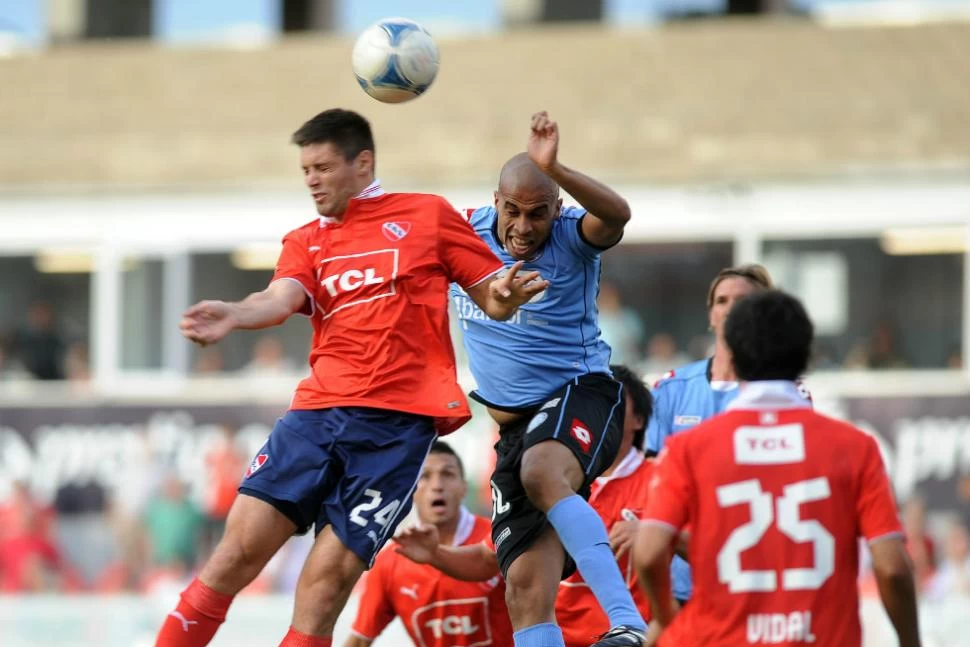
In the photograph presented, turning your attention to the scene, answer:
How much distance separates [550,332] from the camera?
6.70m

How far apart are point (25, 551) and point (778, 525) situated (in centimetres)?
1434

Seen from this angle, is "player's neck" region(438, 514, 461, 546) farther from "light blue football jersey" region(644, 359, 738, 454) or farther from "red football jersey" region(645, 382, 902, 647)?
"red football jersey" region(645, 382, 902, 647)

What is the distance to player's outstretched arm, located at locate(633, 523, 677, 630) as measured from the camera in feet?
14.8

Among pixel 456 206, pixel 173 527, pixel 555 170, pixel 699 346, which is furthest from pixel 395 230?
pixel 456 206

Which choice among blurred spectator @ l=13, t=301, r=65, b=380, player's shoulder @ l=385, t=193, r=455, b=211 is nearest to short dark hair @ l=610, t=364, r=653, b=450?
player's shoulder @ l=385, t=193, r=455, b=211

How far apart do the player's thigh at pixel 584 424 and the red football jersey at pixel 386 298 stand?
1.20 feet

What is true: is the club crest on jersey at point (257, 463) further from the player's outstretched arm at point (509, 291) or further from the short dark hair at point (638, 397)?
the short dark hair at point (638, 397)

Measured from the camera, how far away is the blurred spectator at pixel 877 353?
16484 millimetres

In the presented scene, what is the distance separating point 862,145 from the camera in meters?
18.6

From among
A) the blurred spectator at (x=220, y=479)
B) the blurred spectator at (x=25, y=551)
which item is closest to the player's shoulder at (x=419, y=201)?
the blurred spectator at (x=220, y=479)

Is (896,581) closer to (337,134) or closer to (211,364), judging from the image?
(337,134)

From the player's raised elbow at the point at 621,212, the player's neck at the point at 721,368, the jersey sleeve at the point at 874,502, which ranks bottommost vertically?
the player's neck at the point at 721,368

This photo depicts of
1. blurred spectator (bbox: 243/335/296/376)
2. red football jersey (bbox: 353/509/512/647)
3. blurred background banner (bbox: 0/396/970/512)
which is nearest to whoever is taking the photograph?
red football jersey (bbox: 353/509/512/647)

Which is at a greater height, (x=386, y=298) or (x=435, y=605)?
(x=386, y=298)
